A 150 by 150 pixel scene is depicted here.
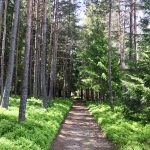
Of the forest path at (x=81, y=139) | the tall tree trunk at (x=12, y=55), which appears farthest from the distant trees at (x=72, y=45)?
the forest path at (x=81, y=139)

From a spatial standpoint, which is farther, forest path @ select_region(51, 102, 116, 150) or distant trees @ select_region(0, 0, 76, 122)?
distant trees @ select_region(0, 0, 76, 122)

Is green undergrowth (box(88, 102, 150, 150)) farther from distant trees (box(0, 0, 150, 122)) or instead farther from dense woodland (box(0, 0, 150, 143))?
distant trees (box(0, 0, 150, 122))

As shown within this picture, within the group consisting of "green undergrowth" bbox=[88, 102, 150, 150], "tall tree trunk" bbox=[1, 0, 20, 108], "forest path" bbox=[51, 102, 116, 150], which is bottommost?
"forest path" bbox=[51, 102, 116, 150]

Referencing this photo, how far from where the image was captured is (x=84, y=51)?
145 ft

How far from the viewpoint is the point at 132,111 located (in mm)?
20062

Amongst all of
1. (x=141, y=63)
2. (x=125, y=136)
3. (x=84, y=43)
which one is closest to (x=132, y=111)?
(x=141, y=63)

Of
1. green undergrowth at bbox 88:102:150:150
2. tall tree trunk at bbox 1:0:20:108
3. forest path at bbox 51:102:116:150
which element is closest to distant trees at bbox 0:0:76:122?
tall tree trunk at bbox 1:0:20:108

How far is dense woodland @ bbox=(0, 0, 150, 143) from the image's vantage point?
1889 cm

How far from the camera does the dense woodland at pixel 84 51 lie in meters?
18.9

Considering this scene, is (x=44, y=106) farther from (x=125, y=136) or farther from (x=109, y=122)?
(x=125, y=136)

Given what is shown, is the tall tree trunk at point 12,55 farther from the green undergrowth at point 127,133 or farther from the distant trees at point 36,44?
the green undergrowth at point 127,133

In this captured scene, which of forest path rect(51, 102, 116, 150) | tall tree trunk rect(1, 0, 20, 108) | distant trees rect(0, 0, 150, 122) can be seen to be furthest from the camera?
distant trees rect(0, 0, 150, 122)

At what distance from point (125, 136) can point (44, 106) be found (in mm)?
10769

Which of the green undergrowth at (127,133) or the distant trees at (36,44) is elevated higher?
the distant trees at (36,44)
